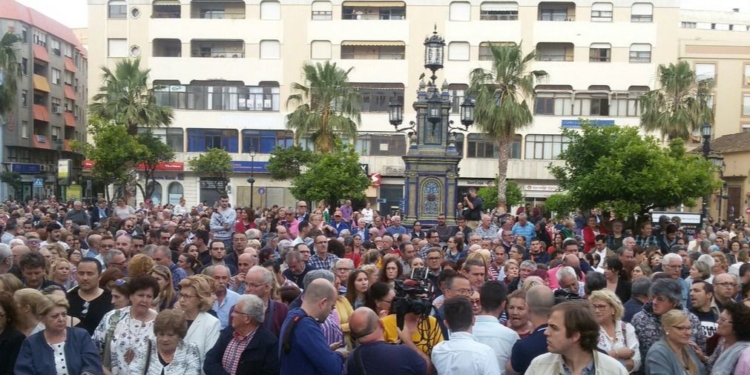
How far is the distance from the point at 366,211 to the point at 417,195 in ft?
6.61

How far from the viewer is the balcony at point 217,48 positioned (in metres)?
47.4

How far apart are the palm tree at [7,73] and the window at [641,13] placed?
37350mm

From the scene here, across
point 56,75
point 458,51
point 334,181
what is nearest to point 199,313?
point 334,181

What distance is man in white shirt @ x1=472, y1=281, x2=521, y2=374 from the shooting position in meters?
5.38

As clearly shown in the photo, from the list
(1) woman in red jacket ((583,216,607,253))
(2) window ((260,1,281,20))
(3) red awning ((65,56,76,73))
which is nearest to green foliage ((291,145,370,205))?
(1) woman in red jacket ((583,216,607,253))

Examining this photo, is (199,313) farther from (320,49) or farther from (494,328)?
(320,49)

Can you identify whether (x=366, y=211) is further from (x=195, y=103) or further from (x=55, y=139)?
(x=55, y=139)

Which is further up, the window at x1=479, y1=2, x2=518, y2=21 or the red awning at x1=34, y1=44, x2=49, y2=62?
the window at x1=479, y1=2, x2=518, y2=21

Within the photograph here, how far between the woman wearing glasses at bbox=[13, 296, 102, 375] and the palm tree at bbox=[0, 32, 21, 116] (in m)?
39.8

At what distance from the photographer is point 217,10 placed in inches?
1889

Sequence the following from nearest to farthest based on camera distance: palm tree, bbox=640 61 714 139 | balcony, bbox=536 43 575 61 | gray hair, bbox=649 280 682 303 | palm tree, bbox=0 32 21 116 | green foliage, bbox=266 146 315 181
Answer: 1. gray hair, bbox=649 280 682 303
2. palm tree, bbox=640 61 714 139
3. green foliage, bbox=266 146 315 181
4. palm tree, bbox=0 32 21 116
5. balcony, bbox=536 43 575 61

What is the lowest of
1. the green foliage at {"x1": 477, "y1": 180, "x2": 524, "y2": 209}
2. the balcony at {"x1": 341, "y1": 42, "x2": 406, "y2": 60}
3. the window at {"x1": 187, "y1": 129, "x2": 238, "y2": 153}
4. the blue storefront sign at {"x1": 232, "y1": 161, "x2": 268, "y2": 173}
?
the green foliage at {"x1": 477, "y1": 180, "x2": 524, "y2": 209}

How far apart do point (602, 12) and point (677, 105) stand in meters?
10.1

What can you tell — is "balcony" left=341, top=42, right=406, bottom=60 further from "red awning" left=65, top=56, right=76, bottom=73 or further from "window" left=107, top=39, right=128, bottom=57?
"red awning" left=65, top=56, right=76, bottom=73
